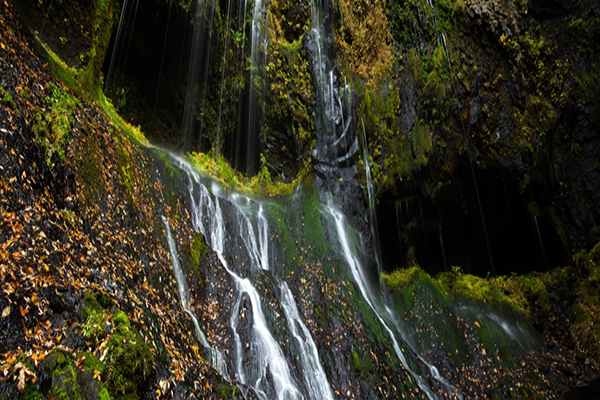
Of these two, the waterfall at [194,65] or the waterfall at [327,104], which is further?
the waterfall at [327,104]

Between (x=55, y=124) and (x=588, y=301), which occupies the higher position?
(x=55, y=124)

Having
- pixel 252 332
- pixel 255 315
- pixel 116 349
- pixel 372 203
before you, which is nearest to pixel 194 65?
pixel 372 203

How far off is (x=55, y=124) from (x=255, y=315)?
4.16m

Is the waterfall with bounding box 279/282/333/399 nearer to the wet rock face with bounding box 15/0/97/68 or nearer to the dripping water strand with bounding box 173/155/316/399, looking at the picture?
the dripping water strand with bounding box 173/155/316/399

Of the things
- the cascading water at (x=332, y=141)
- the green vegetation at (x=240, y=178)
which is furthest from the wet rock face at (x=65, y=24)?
the cascading water at (x=332, y=141)

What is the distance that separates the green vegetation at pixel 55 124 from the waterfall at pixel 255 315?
10.4 feet

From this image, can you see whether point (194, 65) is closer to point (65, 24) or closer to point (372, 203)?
point (65, 24)

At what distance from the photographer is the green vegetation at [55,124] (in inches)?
164

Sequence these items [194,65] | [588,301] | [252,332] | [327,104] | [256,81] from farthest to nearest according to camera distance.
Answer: [327,104], [256,81], [588,301], [194,65], [252,332]

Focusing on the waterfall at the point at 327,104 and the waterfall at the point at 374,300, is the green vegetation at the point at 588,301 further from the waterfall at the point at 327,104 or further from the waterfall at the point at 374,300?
the waterfall at the point at 327,104

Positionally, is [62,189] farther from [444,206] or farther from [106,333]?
[444,206]

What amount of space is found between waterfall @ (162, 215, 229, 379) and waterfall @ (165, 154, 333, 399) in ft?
1.10

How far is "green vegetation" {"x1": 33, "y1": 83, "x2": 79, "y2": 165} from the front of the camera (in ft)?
13.6

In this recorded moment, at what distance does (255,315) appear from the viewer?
19.8ft
